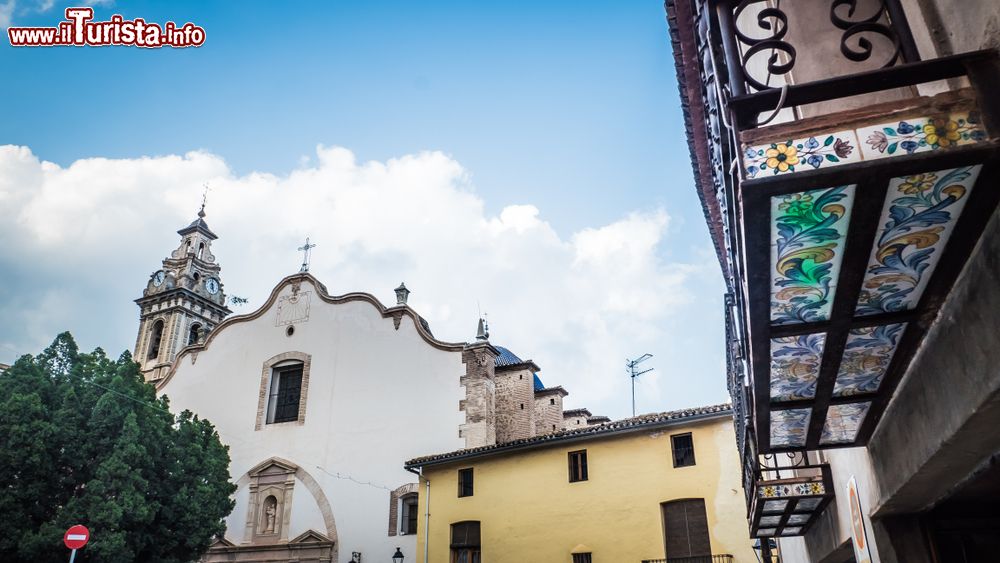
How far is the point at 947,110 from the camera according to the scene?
7.73ft

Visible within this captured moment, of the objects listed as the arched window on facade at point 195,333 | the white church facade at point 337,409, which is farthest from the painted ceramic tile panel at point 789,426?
the arched window on facade at point 195,333

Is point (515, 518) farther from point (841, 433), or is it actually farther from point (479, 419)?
point (841, 433)

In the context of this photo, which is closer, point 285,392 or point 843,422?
point 843,422

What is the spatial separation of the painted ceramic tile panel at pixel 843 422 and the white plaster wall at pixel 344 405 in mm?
16210

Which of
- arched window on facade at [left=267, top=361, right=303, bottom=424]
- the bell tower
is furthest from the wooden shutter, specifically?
the bell tower

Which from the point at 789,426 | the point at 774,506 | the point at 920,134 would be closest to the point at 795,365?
the point at 789,426

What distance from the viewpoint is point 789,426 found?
15.5 feet

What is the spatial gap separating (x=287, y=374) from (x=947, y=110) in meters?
24.7

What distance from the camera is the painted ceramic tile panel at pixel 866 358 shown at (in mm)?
3369

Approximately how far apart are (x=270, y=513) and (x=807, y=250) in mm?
22913

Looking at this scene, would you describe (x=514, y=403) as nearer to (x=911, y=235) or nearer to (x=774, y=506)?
(x=774, y=506)

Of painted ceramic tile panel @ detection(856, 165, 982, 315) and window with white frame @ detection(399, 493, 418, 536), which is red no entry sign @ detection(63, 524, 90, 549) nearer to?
window with white frame @ detection(399, 493, 418, 536)

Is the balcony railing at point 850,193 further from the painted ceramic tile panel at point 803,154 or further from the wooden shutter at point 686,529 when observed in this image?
the wooden shutter at point 686,529
